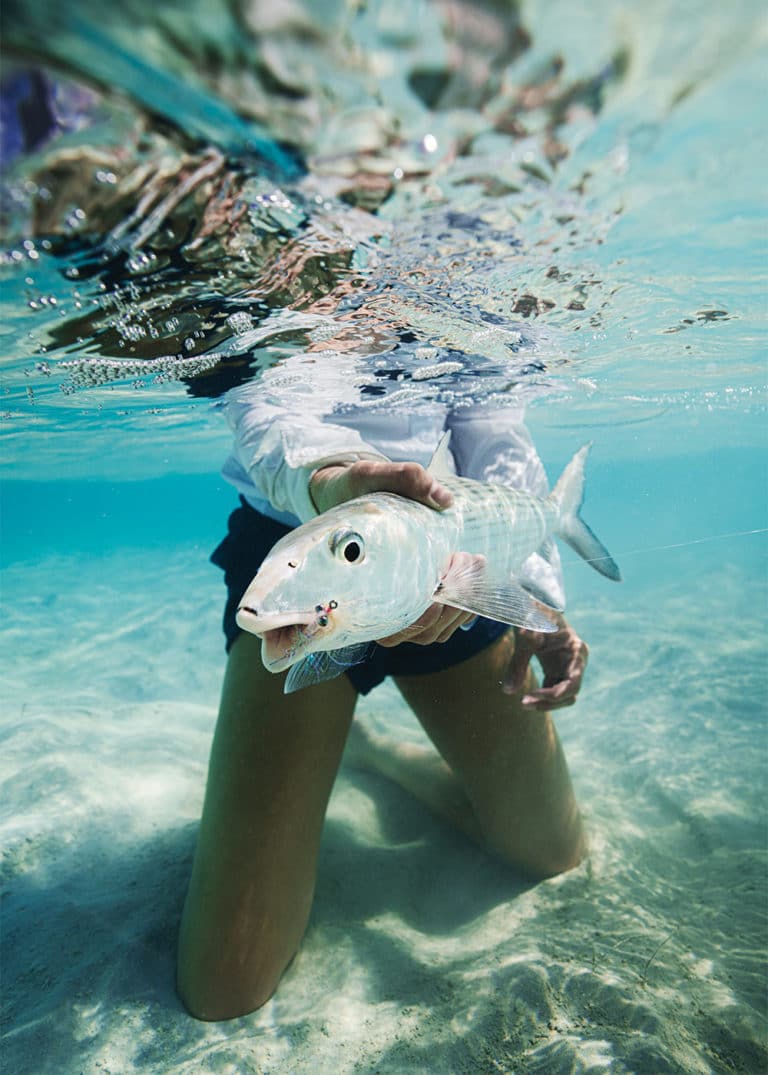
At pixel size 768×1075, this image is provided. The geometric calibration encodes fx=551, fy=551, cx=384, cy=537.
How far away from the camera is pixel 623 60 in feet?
6.93

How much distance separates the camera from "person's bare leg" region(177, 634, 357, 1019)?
10.1 feet

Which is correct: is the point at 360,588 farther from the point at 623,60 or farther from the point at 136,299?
the point at 136,299

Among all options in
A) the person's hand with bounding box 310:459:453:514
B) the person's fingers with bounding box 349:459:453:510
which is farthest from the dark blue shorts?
the person's fingers with bounding box 349:459:453:510

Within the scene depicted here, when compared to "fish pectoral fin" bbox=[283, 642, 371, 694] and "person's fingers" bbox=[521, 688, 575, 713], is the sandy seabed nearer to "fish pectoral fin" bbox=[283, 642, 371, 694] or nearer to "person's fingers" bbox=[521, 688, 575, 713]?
"person's fingers" bbox=[521, 688, 575, 713]

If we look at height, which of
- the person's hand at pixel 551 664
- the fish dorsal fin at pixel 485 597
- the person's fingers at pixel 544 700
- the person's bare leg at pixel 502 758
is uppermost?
the fish dorsal fin at pixel 485 597

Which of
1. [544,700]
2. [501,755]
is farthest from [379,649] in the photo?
[501,755]

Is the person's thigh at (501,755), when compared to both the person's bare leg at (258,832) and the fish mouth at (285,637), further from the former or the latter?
the fish mouth at (285,637)

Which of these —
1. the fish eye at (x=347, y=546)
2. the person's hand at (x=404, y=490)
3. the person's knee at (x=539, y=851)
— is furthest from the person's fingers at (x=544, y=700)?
the fish eye at (x=347, y=546)

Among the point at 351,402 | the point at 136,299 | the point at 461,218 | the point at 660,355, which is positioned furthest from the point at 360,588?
the point at 660,355

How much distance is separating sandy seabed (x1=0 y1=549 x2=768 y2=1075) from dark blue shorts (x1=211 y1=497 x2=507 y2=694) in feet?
5.45

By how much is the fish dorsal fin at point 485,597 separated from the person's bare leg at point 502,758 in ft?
6.32

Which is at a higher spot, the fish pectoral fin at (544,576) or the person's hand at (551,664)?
the fish pectoral fin at (544,576)

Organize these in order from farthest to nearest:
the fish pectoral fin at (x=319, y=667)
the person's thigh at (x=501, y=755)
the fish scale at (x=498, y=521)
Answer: the person's thigh at (x=501, y=755), the fish scale at (x=498, y=521), the fish pectoral fin at (x=319, y=667)

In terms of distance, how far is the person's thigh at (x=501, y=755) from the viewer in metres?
3.99
